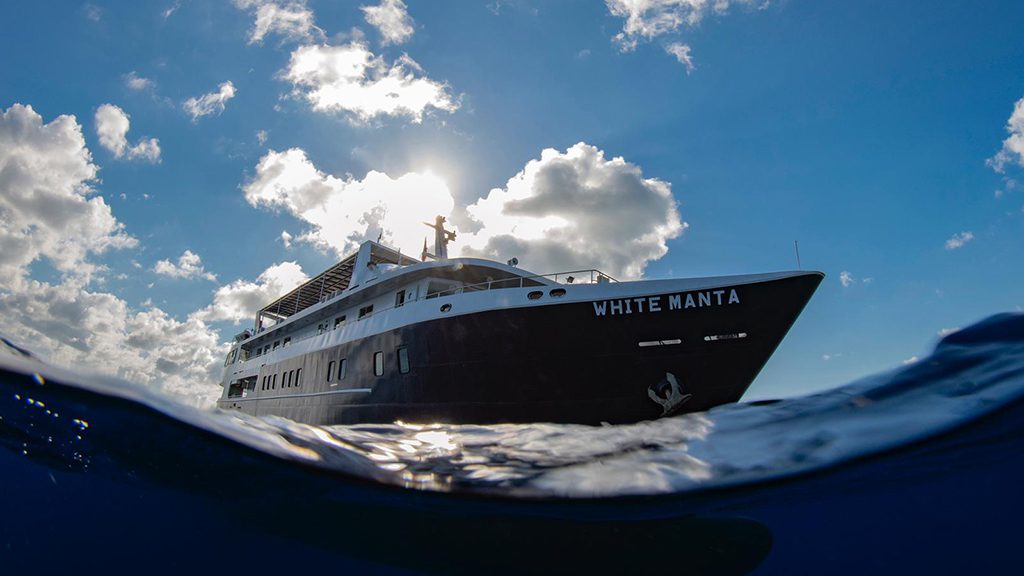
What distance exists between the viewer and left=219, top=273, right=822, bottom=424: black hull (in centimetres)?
1108

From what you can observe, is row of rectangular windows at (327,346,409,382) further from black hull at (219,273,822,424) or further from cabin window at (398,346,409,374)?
black hull at (219,273,822,424)

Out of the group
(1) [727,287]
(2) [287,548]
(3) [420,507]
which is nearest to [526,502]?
(3) [420,507]

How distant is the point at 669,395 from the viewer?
36.6 feet

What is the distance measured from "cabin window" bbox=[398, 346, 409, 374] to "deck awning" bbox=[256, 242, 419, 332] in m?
6.12

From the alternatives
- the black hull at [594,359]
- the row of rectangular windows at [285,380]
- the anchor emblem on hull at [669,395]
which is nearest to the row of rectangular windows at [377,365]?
the black hull at [594,359]

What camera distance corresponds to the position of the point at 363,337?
51.5 ft

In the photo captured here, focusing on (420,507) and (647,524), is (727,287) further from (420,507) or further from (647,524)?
(420,507)

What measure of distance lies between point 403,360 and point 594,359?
5.57 meters

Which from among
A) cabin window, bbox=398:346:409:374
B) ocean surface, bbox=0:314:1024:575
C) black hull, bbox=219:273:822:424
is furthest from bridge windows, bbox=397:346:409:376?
ocean surface, bbox=0:314:1024:575

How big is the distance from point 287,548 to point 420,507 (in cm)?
132

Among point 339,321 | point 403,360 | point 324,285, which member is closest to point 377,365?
point 403,360

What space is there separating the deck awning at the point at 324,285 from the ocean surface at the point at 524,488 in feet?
50.3

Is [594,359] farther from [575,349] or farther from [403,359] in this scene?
A: [403,359]

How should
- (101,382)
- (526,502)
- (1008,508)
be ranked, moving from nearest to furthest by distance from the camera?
1. (101,382)
2. (526,502)
3. (1008,508)
